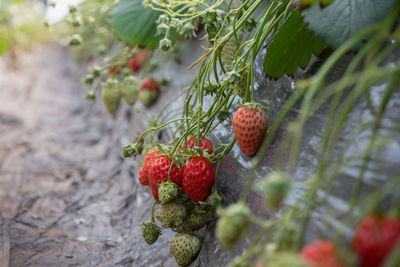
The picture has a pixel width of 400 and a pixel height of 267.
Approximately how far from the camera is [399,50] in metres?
0.46

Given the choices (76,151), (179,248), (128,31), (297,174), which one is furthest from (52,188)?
(297,174)

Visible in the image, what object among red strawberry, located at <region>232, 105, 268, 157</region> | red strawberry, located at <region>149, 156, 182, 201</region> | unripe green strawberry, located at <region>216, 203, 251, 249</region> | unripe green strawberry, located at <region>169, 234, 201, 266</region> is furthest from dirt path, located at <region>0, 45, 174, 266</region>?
unripe green strawberry, located at <region>216, 203, 251, 249</region>

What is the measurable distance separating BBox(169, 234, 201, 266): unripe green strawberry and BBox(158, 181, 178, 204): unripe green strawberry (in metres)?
0.08

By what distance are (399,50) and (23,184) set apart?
3.69 ft

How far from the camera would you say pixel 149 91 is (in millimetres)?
1316

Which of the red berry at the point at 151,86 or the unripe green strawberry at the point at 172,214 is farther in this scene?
the red berry at the point at 151,86

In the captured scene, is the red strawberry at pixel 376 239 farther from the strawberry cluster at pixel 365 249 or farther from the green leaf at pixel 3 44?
the green leaf at pixel 3 44

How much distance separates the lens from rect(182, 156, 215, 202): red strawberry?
615 mm

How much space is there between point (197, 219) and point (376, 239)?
0.36 m

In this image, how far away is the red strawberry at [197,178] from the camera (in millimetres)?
615

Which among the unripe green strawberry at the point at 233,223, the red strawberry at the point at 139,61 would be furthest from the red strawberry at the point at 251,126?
the red strawberry at the point at 139,61

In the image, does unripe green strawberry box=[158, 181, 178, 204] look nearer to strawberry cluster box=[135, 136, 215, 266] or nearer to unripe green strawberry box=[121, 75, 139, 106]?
strawberry cluster box=[135, 136, 215, 266]

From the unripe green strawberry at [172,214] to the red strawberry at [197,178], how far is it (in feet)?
0.09

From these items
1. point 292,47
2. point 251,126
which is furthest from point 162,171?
point 292,47
